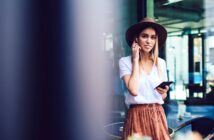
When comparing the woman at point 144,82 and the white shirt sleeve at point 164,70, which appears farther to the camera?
the white shirt sleeve at point 164,70

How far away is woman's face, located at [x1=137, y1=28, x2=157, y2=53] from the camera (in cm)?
250

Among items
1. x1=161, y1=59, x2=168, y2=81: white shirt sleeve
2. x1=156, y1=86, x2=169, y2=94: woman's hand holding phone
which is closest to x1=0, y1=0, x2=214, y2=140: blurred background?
x1=161, y1=59, x2=168, y2=81: white shirt sleeve

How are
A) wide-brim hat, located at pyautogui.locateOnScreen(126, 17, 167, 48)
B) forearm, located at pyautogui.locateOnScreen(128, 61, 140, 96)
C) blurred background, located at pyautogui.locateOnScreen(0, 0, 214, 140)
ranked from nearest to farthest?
forearm, located at pyautogui.locateOnScreen(128, 61, 140, 96) → wide-brim hat, located at pyautogui.locateOnScreen(126, 17, 167, 48) → blurred background, located at pyautogui.locateOnScreen(0, 0, 214, 140)

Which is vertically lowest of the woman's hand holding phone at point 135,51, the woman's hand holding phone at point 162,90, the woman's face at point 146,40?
the woman's hand holding phone at point 162,90

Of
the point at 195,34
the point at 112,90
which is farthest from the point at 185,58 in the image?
the point at 112,90

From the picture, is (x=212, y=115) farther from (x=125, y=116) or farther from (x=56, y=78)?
(x=56, y=78)

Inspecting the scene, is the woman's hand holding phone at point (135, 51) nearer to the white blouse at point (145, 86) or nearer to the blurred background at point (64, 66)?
the white blouse at point (145, 86)

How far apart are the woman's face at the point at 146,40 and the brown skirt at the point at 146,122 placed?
1.42ft

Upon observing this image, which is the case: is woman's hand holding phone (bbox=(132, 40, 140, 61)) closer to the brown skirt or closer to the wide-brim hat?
the wide-brim hat

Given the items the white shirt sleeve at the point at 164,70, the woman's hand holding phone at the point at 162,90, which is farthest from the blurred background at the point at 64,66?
the woman's hand holding phone at the point at 162,90

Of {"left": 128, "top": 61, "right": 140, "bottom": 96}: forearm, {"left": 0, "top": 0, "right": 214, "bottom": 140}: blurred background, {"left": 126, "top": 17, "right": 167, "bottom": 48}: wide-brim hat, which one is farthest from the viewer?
{"left": 0, "top": 0, "right": 214, "bottom": 140}: blurred background

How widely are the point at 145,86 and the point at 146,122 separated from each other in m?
0.27

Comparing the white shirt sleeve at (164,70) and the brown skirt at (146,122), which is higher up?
the white shirt sleeve at (164,70)

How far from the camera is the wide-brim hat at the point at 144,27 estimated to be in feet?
8.29
